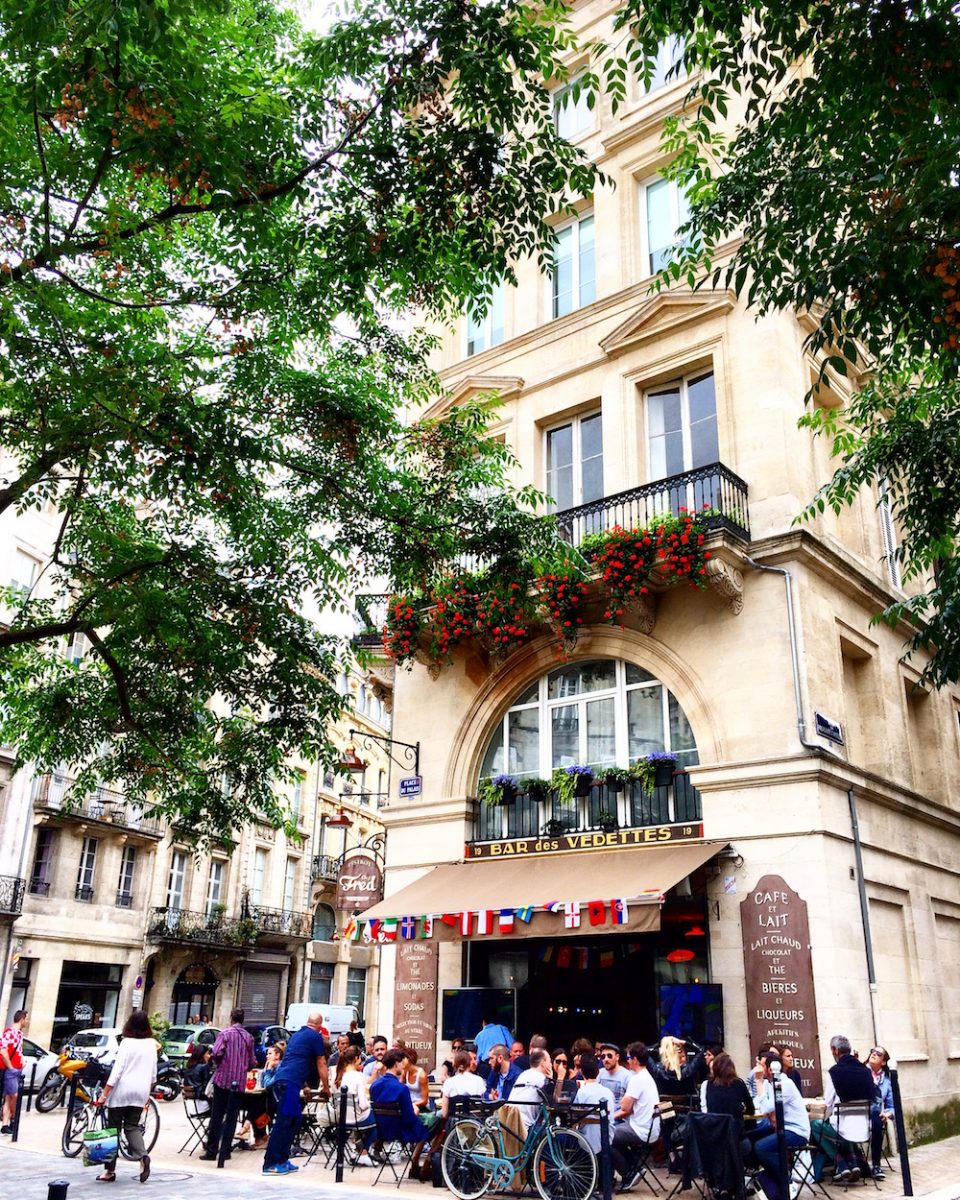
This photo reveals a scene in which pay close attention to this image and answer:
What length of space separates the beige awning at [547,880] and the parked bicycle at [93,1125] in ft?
12.4

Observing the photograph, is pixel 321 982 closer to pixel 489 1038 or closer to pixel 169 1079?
pixel 169 1079

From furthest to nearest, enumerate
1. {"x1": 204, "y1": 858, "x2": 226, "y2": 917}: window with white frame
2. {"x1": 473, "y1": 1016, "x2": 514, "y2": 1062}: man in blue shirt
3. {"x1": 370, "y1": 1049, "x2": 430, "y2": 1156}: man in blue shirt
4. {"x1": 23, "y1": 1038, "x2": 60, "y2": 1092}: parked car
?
{"x1": 204, "y1": 858, "x2": 226, "y2": 917}: window with white frame < {"x1": 23, "y1": 1038, "x2": 60, "y2": 1092}: parked car < {"x1": 473, "y1": 1016, "x2": 514, "y2": 1062}: man in blue shirt < {"x1": 370, "y1": 1049, "x2": 430, "y2": 1156}: man in blue shirt

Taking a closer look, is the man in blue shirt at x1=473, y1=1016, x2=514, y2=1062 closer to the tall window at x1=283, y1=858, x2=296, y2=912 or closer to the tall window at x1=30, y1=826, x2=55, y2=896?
the tall window at x1=30, y1=826, x2=55, y2=896

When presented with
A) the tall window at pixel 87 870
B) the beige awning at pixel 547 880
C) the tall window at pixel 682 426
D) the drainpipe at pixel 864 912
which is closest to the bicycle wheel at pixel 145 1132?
the beige awning at pixel 547 880

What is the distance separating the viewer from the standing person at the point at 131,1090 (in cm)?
1010

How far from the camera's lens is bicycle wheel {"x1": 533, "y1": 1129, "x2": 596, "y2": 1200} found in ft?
29.3

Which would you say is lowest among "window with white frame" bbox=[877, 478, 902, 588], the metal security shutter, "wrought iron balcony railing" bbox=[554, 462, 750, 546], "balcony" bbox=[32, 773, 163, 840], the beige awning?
the metal security shutter

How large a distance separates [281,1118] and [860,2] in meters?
11.0

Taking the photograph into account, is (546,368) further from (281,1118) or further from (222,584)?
(281,1118)

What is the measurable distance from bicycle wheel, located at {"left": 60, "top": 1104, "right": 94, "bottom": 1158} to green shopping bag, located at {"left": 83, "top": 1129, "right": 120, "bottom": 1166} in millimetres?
1396

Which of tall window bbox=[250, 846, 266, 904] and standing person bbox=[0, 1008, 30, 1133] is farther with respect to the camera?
tall window bbox=[250, 846, 266, 904]

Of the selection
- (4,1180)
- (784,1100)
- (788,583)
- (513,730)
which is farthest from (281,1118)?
(788,583)

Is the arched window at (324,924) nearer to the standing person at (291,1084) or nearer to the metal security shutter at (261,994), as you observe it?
the metal security shutter at (261,994)

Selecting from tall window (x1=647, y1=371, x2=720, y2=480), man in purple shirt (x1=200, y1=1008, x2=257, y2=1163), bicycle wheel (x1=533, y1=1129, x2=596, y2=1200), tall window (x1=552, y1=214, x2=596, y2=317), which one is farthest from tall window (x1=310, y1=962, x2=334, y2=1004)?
bicycle wheel (x1=533, y1=1129, x2=596, y2=1200)
